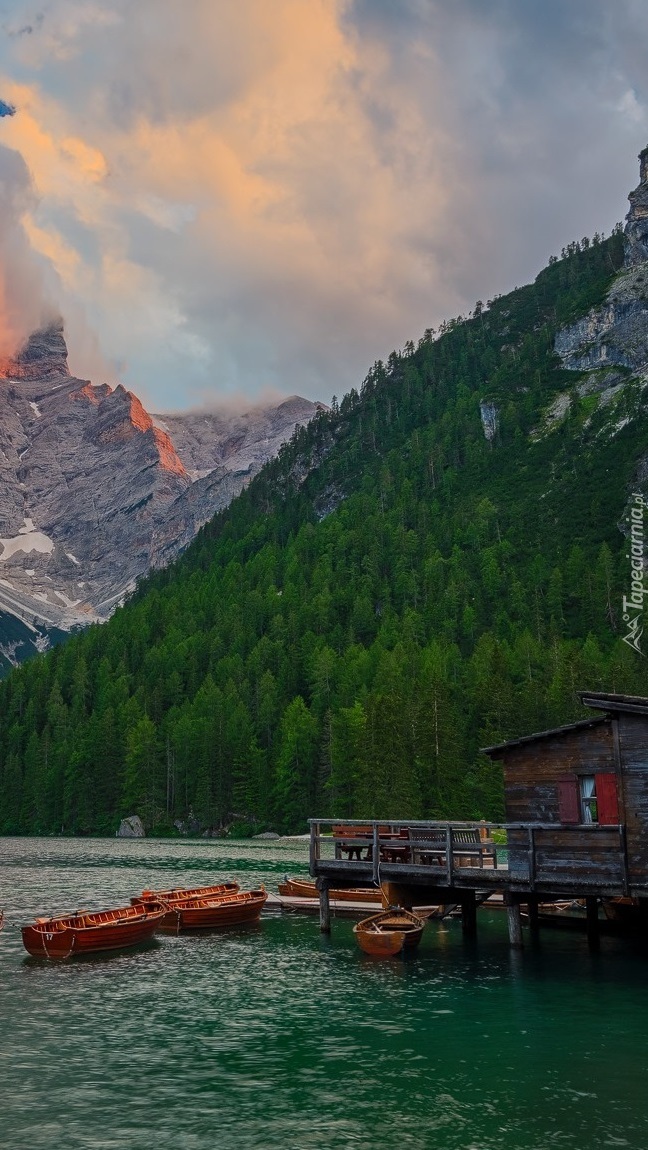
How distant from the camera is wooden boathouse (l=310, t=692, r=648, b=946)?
108 feet

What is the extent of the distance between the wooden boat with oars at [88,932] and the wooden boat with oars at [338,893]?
35.2 ft

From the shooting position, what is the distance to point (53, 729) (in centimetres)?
17825

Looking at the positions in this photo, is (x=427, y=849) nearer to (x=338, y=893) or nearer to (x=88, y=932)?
(x=338, y=893)

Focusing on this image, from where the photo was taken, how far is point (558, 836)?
116 ft

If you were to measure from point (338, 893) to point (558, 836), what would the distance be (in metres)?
19.3

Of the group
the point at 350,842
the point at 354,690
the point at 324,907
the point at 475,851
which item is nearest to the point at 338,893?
the point at 324,907

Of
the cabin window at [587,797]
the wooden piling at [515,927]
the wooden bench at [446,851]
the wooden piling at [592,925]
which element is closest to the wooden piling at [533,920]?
the wooden piling at [592,925]

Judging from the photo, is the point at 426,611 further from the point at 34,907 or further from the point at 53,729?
the point at 34,907

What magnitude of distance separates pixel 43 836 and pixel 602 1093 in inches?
5894

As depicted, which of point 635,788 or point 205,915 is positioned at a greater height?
point 635,788

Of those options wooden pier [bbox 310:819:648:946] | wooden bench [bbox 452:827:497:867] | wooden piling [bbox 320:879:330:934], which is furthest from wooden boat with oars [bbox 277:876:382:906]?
wooden bench [bbox 452:827:497:867]

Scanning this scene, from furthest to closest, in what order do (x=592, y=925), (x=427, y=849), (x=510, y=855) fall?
(x=427, y=849)
(x=592, y=925)
(x=510, y=855)

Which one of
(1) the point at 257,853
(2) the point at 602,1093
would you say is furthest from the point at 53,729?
(2) the point at 602,1093

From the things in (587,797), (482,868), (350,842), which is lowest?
(482,868)
